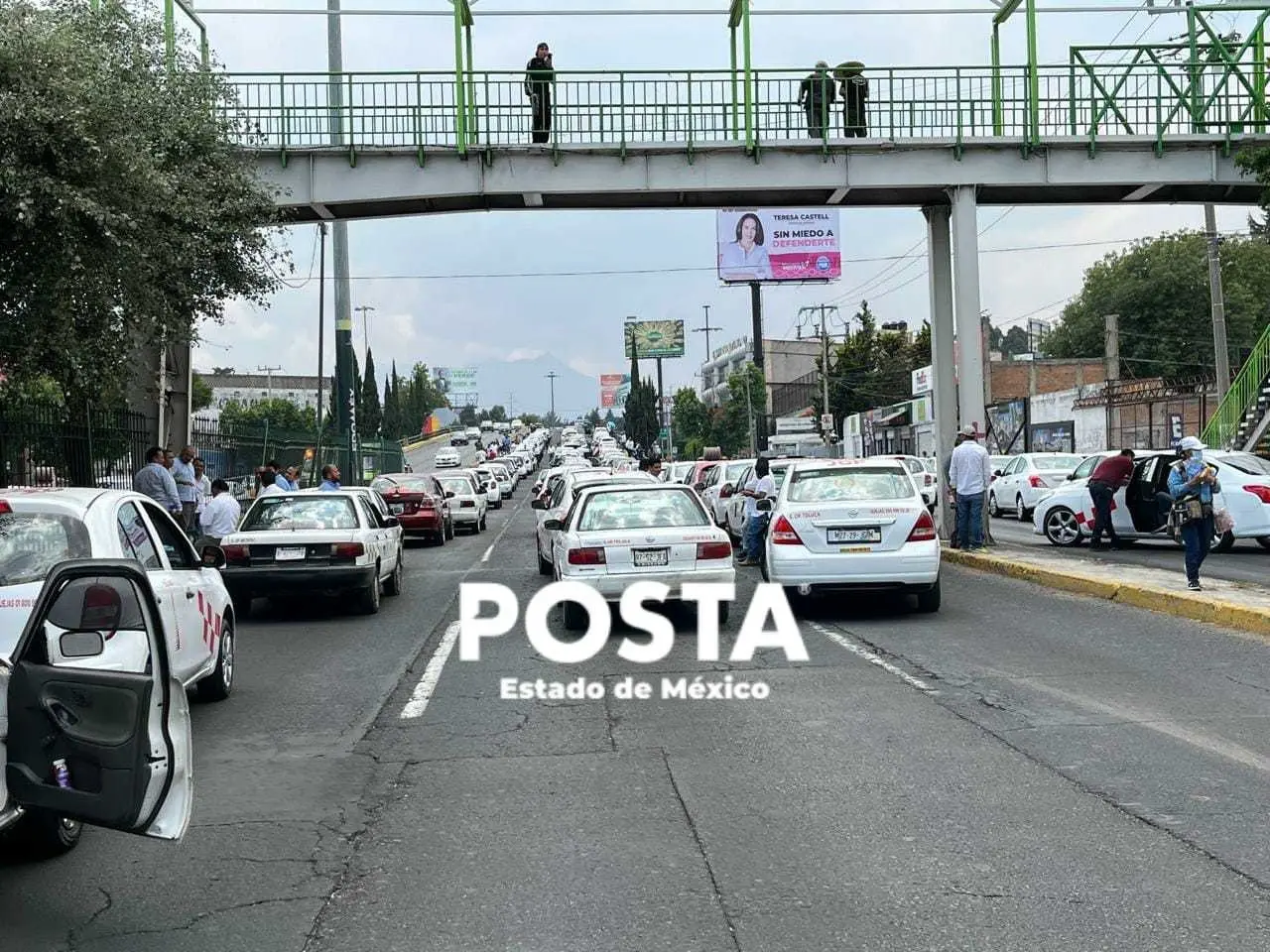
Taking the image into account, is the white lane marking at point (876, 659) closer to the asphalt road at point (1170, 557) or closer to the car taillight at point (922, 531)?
the car taillight at point (922, 531)

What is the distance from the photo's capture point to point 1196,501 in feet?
44.9

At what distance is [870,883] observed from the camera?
17.0 feet

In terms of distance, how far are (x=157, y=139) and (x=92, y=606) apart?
1302 cm

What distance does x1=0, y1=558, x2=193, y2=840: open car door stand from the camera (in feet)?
15.1

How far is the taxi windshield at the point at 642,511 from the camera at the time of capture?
13.5m

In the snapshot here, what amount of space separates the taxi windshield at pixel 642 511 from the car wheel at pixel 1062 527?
412 inches

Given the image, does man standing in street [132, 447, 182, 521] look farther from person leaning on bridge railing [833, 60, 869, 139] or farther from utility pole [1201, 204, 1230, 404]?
utility pole [1201, 204, 1230, 404]

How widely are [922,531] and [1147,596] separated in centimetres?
253

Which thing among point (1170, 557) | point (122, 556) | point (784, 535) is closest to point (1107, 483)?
point (1170, 557)

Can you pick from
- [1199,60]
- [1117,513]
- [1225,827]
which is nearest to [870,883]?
[1225,827]

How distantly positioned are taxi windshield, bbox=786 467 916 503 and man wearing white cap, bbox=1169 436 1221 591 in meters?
2.68

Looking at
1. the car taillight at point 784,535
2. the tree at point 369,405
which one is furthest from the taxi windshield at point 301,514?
the tree at point 369,405

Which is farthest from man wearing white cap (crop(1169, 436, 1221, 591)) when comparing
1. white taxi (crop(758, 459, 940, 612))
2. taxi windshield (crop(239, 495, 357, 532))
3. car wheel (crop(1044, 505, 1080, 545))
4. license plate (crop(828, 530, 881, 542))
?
taxi windshield (crop(239, 495, 357, 532))

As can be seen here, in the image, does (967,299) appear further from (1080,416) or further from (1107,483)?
(1080,416)
